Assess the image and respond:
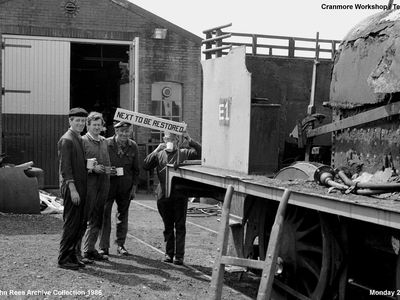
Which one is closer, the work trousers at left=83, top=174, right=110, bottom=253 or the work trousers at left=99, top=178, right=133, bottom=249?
the work trousers at left=83, top=174, right=110, bottom=253

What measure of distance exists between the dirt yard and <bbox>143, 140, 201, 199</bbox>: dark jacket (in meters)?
1.04

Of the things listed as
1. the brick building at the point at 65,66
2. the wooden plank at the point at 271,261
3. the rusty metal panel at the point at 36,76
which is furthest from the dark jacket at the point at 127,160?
the rusty metal panel at the point at 36,76

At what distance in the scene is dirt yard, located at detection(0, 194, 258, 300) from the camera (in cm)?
665

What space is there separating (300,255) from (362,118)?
1362 millimetres

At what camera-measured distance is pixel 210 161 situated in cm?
743

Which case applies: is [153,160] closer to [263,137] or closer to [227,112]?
[227,112]

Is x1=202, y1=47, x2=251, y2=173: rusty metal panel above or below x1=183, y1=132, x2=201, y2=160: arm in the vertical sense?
above

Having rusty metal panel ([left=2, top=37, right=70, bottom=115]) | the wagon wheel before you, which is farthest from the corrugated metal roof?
the wagon wheel

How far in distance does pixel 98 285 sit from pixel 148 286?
547 millimetres

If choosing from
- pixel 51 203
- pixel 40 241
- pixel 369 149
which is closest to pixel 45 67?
pixel 51 203

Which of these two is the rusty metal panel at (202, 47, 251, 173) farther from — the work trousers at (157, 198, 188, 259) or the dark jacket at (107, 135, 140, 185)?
the dark jacket at (107, 135, 140, 185)

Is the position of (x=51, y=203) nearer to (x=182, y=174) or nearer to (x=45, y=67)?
(x=45, y=67)

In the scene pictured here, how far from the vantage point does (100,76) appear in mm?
21797

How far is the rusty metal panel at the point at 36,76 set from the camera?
17031mm
